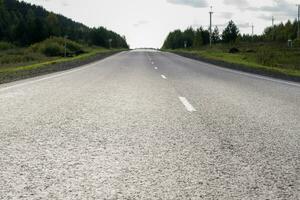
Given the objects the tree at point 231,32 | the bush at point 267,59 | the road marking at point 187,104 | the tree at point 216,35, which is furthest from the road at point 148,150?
the tree at point 216,35

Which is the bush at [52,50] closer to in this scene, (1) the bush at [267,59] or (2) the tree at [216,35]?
(1) the bush at [267,59]

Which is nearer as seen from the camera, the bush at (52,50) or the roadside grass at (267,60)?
the roadside grass at (267,60)

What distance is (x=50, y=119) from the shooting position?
6.43m

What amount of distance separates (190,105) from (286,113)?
1.90 m

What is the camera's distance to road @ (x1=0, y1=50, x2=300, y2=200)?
10.8 ft

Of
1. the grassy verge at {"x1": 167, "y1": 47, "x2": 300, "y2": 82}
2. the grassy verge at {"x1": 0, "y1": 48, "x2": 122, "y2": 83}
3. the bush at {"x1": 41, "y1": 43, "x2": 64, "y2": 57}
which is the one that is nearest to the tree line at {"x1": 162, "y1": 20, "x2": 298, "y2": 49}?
the bush at {"x1": 41, "y1": 43, "x2": 64, "y2": 57}

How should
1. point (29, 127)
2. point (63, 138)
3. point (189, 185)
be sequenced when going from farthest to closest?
point (29, 127) < point (63, 138) < point (189, 185)

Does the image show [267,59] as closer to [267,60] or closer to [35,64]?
[267,60]

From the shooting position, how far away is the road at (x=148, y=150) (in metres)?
3.29

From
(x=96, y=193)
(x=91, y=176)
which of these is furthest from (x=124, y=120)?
(x=96, y=193)

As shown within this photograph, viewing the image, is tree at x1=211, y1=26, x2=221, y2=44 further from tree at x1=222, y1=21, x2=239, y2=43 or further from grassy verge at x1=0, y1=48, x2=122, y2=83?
grassy verge at x1=0, y1=48, x2=122, y2=83

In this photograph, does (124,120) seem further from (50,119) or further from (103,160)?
(103,160)

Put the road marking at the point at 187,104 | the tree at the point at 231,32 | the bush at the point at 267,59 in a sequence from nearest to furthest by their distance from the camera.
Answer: the road marking at the point at 187,104, the bush at the point at 267,59, the tree at the point at 231,32

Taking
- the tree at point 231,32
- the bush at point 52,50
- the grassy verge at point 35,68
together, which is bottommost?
the grassy verge at point 35,68
